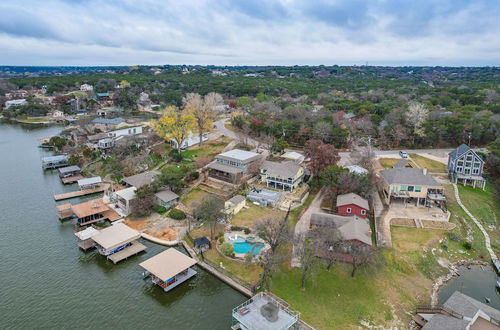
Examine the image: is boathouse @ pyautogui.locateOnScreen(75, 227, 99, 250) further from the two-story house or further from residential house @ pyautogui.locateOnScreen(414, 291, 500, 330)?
the two-story house

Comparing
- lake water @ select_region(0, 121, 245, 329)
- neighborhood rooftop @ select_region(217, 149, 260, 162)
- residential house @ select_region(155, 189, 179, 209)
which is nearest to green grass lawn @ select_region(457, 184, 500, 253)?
neighborhood rooftop @ select_region(217, 149, 260, 162)

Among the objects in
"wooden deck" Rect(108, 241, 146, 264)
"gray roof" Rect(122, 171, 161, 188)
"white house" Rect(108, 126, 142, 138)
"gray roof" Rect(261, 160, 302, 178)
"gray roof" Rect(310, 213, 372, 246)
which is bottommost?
"wooden deck" Rect(108, 241, 146, 264)


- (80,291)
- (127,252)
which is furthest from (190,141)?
(80,291)

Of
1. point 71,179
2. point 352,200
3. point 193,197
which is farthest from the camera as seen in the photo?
point 71,179

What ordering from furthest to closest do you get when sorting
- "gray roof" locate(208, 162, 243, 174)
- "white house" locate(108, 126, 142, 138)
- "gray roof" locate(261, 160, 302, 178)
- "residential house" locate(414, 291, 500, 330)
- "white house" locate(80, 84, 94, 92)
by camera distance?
"white house" locate(80, 84, 94, 92)
"white house" locate(108, 126, 142, 138)
"gray roof" locate(208, 162, 243, 174)
"gray roof" locate(261, 160, 302, 178)
"residential house" locate(414, 291, 500, 330)

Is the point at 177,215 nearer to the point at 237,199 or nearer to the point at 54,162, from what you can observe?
the point at 237,199

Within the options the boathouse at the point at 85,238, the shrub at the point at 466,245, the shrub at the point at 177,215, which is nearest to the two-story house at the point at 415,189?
the shrub at the point at 466,245
